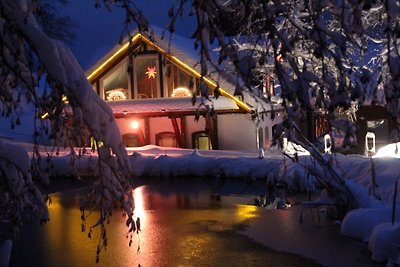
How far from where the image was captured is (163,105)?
24.6 metres

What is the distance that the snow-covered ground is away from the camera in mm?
8125

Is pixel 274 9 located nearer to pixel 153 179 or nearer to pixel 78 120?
pixel 78 120

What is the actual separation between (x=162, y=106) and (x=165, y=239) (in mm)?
14973

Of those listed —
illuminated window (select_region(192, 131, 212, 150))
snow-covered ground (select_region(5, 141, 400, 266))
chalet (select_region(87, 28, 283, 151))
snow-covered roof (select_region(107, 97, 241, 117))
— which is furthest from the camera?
illuminated window (select_region(192, 131, 212, 150))

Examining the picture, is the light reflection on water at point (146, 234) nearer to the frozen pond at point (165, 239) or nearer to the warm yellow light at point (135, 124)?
the frozen pond at point (165, 239)

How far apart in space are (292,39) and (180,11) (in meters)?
0.77

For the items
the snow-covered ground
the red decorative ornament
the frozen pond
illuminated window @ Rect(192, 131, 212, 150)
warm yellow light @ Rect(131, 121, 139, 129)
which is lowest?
the frozen pond

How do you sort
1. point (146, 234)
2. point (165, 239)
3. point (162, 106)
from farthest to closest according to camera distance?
point (162, 106) → point (146, 234) → point (165, 239)

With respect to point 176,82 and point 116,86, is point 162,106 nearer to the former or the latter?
point 176,82

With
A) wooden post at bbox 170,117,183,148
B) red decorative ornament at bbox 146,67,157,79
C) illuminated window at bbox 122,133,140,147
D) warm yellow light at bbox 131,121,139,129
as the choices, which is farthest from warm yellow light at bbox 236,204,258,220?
illuminated window at bbox 122,133,140,147

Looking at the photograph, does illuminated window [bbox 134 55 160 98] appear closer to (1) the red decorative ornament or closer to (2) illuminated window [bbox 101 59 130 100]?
(1) the red decorative ornament

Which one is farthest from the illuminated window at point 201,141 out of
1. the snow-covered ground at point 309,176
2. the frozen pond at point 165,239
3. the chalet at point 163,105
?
the frozen pond at point 165,239

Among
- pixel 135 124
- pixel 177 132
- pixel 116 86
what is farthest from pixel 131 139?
pixel 116 86

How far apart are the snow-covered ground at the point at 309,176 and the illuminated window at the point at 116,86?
3.41 metres
